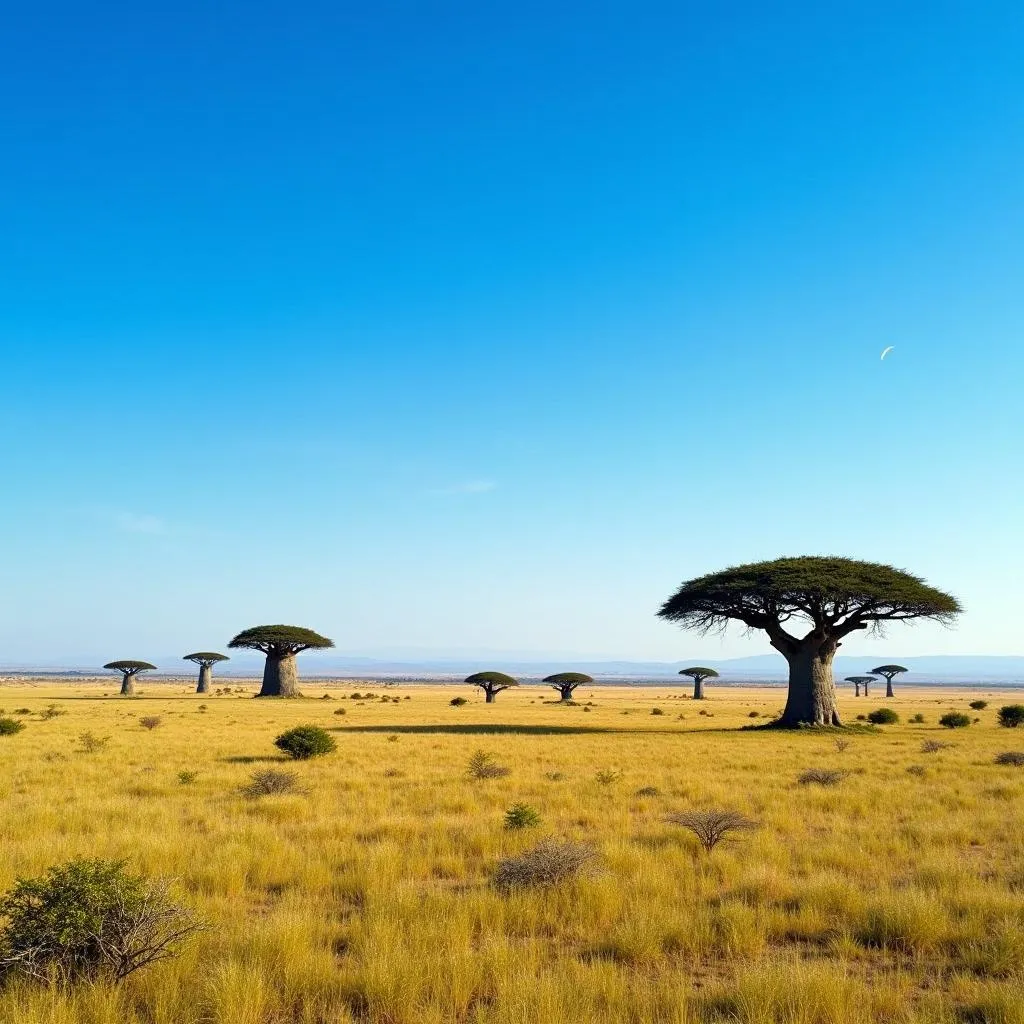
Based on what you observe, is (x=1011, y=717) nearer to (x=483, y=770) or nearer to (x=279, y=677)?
(x=483, y=770)

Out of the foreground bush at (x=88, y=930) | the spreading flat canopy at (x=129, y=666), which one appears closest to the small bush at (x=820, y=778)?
the foreground bush at (x=88, y=930)

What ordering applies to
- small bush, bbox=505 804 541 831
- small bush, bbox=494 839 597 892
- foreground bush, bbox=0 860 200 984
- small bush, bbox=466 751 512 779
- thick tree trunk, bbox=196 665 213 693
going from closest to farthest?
foreground bush, bbox=0 860 200 984 < small bush, bbox=494 839 597 892 < small bush, bbox=505 804 541 831 < small bush, bbox=466 751 512 779 < thick tree trunk, bbox=196 665 213 693

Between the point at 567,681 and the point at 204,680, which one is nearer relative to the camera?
the point at 567,681

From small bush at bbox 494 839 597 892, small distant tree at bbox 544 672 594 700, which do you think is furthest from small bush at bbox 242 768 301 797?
small distant tree at bbox 544 672 594 700

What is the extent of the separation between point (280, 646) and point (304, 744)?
179 feet

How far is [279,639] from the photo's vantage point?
7550 centimetres

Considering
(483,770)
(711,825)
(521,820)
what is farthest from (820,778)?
(521,820)

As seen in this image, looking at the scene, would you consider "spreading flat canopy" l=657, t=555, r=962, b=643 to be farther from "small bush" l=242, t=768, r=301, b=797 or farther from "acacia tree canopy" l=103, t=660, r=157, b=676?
"acacia tree canopy" l=103, t=660, r=157, b=676

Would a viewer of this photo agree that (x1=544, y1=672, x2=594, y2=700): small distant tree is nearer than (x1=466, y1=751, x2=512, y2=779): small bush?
No

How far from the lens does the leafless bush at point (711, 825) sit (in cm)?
1209

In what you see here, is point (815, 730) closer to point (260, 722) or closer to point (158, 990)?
point (260, 722)

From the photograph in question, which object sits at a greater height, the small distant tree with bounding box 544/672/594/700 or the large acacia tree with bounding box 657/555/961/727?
the large acacia tree with bounding box 657/555/961/727

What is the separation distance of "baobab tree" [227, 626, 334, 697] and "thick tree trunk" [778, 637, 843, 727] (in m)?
50.4

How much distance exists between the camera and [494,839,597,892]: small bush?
32.0 feet
